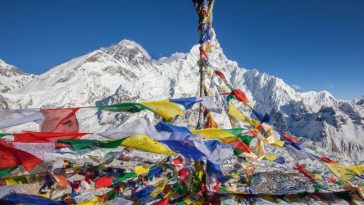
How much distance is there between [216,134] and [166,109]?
4.13ft

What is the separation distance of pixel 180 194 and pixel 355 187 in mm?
4259

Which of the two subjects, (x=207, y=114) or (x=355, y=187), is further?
(x=207, y=114)

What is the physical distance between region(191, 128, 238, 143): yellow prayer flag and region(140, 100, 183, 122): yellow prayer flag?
2.07 feet

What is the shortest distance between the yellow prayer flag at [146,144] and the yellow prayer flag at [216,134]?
3.92 ft

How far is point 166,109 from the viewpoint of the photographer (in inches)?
336

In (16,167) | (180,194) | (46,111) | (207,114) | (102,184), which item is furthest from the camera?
(102,184)

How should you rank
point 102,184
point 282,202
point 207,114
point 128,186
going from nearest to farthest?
point 282,202 < point 207,114 < point 102,184 < point 128,186

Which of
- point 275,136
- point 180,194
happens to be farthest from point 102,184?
A: point 275,136

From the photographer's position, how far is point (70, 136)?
24.9ft

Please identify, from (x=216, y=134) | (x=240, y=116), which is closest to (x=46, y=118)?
(x=216, y=134)

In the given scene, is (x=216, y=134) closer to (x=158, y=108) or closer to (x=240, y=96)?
(x=158, y=108)

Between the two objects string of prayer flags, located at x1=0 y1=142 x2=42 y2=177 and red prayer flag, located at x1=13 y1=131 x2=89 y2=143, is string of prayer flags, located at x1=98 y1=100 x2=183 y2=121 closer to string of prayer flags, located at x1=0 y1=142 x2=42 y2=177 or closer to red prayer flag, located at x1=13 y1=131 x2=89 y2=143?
red prayer flag, located at x1=13 y1=131 x2=89 y2=143

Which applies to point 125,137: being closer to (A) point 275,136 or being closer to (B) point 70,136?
(B) point 70,136

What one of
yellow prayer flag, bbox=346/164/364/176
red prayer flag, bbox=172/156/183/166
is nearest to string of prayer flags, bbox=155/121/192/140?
yellow prayer flag, bbox=346/164/364/176
